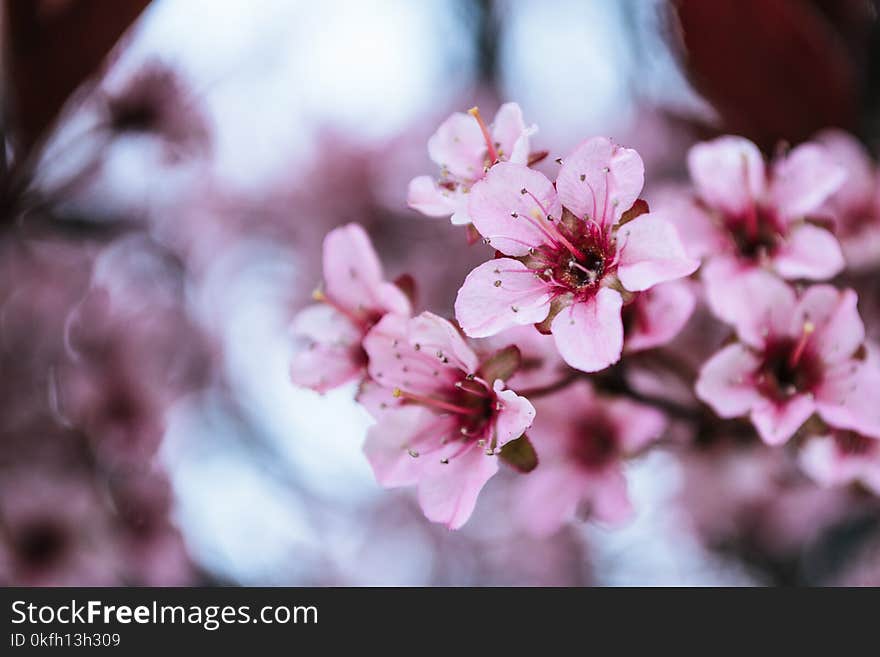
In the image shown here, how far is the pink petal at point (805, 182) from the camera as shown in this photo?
836 millimetres

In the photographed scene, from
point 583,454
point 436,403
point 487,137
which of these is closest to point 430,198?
point 487,137

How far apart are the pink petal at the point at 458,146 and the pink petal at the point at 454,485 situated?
0.24 metres

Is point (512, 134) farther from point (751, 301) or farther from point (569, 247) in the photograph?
point (751, 301)

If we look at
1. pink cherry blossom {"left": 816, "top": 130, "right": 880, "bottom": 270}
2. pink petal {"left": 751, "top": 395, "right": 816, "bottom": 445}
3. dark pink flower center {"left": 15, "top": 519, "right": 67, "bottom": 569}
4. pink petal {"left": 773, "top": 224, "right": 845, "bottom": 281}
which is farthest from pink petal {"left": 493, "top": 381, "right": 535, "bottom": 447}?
dark pink flower center {"left": 15, "top": 519, "right": 67, "bottom": 569}

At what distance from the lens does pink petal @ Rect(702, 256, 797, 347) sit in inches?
30.5

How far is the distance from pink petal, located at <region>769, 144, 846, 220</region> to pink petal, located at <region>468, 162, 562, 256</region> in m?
0.30

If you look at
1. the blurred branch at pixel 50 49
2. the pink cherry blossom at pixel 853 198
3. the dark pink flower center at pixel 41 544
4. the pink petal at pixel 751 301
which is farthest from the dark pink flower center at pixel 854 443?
the dark pink flower center at pixel 41 544

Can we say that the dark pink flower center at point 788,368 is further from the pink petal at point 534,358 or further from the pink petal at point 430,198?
the pink petal at point 430,198

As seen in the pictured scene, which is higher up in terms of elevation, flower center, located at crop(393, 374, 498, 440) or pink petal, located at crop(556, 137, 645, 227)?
pink petal, located at crop(556, 137, 645, 227)

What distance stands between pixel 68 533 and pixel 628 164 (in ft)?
3.61

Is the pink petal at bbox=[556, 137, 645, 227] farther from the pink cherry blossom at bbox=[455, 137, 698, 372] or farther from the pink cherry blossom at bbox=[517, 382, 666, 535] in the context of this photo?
the pink cherry blossom at bbox=[517, 382, 666, 535]

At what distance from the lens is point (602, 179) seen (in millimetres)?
660

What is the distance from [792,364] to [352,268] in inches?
16.5
